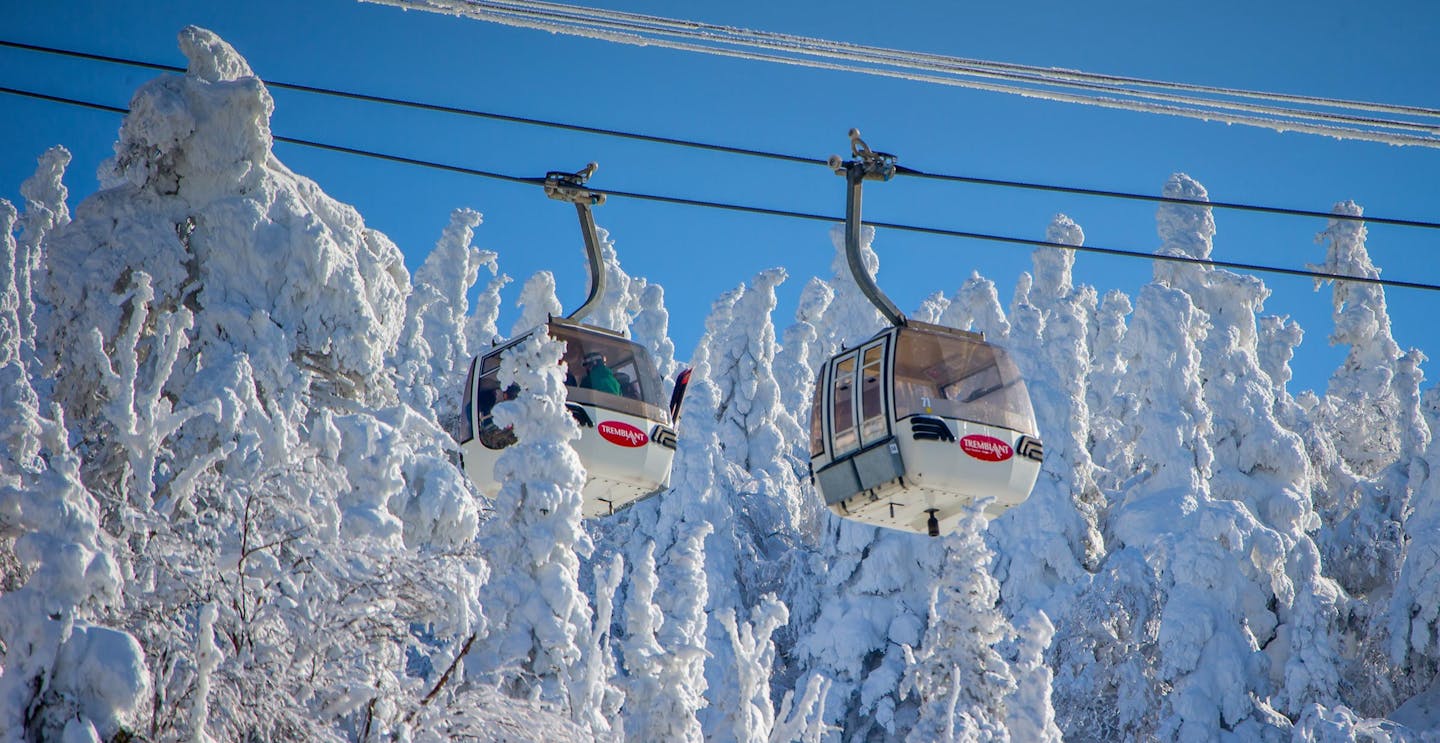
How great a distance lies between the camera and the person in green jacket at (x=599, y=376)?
491 inches

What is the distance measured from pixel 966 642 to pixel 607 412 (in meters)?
13.2

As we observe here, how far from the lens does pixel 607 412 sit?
40.3 feet

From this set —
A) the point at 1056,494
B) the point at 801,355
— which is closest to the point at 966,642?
the point at 1056,494

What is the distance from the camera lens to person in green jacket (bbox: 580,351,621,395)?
12461mm

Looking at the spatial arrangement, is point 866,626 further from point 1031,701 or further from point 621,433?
point 621,433

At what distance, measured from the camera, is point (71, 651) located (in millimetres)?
7609

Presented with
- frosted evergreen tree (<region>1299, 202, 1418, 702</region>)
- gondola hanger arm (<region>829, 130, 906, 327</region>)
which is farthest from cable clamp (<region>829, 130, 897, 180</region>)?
frosted evergreen tree (<region>1299, 202, 1418, 702</region>)

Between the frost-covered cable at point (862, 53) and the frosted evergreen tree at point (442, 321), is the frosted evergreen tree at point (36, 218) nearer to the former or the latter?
the frosted evergreen tree at point (442, 321)

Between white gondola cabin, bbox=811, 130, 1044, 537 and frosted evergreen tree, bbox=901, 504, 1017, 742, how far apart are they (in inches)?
432

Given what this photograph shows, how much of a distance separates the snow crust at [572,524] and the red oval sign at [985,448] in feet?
13.2

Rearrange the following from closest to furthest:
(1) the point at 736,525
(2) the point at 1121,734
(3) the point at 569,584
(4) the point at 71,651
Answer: (4) the point at 71,651 < (3) the point at 569,584 < (2) the point at 1121,734 < (1) the point at 736,525

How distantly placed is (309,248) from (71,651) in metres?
9.11

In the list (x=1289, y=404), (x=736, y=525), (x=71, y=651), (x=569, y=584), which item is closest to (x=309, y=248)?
(x=569, y=584)

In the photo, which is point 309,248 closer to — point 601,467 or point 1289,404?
point 601,467
